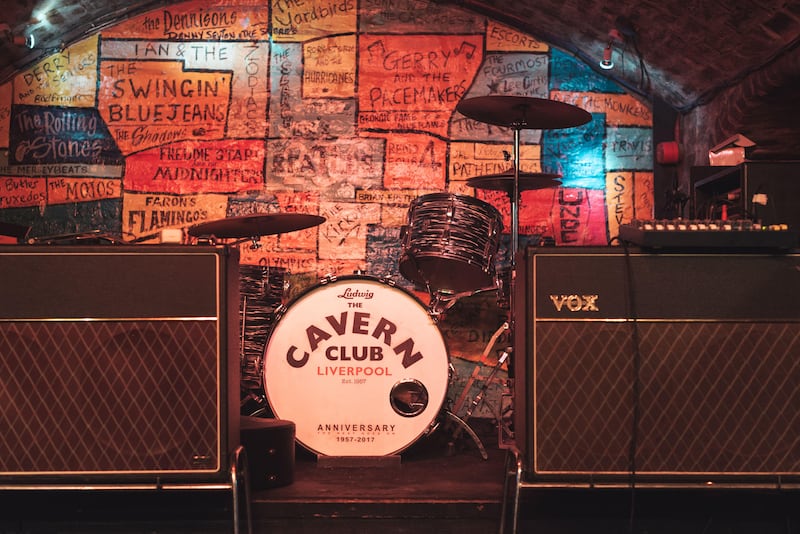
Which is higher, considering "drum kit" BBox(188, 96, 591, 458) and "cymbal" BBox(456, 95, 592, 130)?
"cymbal" BBox(456, 95, 592, 130)

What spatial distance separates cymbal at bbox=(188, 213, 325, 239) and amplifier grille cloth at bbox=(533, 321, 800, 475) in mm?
1612

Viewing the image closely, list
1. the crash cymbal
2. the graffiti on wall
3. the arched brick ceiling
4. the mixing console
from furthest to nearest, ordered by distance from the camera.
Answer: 1. the graffiti on wall
2. the crash cymbal
3. the arched brick ceiling
4. the mixing console

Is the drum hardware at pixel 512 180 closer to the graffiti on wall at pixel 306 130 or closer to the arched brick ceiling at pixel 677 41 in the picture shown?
the graffiti on wall at pixel 306 130

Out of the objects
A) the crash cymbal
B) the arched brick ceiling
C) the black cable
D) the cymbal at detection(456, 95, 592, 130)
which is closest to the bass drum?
the crash cymbal

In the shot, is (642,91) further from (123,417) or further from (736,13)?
(123,417)

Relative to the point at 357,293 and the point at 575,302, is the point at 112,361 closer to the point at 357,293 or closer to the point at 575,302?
the point at 357,293

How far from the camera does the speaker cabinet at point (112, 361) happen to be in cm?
323

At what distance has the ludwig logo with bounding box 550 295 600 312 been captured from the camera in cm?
323

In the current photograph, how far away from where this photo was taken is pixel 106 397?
3244mm

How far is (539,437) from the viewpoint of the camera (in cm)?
323

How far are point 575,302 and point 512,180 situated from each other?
1.67m

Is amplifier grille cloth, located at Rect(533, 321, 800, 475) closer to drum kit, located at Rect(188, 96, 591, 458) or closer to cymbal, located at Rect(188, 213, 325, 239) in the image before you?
Answer: drum kit, located at Rect(188, 96, 591, 458)

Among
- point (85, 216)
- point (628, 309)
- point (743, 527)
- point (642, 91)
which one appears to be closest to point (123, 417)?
point (628, 309)

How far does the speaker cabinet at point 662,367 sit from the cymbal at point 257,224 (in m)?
1.53
